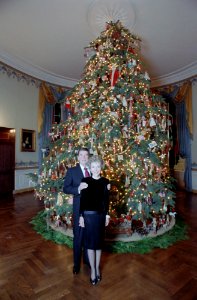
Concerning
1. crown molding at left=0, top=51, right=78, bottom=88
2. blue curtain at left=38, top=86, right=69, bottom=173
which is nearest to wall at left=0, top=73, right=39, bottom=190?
blue curtain at left=38, top=86, right=69, bottom=173

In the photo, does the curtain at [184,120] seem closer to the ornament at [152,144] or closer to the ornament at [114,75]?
the ornament at [114,75]

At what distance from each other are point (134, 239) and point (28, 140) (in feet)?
19.7

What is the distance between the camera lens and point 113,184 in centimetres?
415

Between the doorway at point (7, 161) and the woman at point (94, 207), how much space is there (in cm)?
564

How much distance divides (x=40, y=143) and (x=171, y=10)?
6309mm

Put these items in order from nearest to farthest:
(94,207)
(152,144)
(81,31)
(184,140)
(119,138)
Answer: (94,207)
(152,144)
(119,138)
(81,31)
(184,140)

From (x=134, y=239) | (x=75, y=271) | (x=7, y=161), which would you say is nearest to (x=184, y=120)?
(x=134, y=239)

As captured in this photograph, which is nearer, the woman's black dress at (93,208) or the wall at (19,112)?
the woman's black dress at (93,208)

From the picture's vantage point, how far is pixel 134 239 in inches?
140

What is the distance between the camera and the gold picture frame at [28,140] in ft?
25.9


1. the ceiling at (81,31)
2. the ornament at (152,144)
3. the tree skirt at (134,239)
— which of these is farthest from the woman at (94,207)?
the ceiling at (81,31)

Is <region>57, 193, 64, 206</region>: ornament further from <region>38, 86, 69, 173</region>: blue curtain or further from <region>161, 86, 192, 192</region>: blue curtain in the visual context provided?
<region>161, 86, 192, 192</region>: blue curtain

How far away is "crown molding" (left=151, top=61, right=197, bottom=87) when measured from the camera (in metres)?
7.71

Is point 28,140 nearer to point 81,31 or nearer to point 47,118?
point 47,118
